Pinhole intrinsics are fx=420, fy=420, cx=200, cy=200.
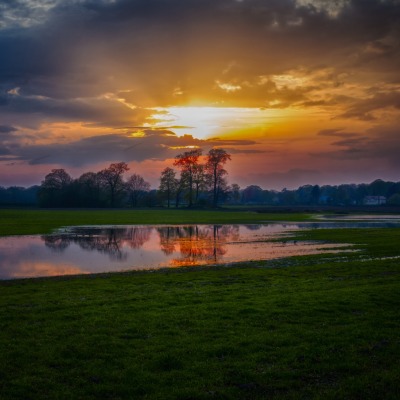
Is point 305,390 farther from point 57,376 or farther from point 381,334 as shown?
point 57,376

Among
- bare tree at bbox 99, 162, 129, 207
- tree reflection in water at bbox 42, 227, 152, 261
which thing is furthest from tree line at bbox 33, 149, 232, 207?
tree reflection in water at bbox 42, 227, 152, 261

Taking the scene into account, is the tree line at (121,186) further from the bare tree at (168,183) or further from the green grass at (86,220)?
the green grass at (86,220)

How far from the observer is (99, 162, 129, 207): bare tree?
7107 inches

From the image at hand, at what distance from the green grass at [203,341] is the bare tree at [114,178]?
159173 millimetres

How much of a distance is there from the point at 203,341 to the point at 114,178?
172896 millimetres

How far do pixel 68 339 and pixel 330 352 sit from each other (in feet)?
26.7

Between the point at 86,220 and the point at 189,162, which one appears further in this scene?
the point at 189,162

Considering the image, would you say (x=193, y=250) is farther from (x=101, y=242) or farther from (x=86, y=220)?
(x=86, y=220)

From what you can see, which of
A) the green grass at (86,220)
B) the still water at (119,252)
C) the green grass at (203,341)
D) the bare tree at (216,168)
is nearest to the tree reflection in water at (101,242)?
the still water at (119,252)

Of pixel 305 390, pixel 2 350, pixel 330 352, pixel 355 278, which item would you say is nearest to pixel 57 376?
pixel 2 350

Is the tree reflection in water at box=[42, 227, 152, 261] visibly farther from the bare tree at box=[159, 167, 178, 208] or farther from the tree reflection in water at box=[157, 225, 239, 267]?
the bare tree at box=[159, 167, 178, 208]

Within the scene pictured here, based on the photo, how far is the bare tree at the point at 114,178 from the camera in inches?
7107

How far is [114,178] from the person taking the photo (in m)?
182

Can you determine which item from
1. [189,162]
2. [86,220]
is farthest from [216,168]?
[86,220]
